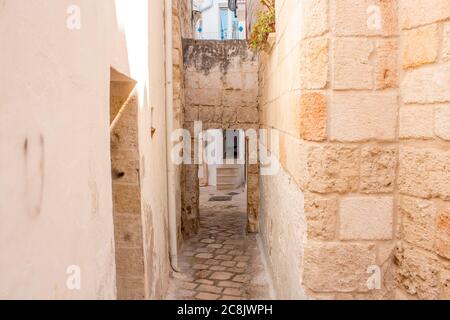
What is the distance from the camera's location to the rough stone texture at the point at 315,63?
7.39ft

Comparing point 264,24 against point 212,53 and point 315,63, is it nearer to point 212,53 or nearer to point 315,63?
point 315,63

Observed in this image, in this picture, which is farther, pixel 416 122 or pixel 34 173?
pixel 416 122

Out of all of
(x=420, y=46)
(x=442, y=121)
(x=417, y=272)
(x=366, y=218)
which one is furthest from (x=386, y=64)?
(x=417, y=272)

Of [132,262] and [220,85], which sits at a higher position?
[220,85]

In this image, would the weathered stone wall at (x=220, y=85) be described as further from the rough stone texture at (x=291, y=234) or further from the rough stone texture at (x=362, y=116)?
the rough stone texture at (x=362, y=116)

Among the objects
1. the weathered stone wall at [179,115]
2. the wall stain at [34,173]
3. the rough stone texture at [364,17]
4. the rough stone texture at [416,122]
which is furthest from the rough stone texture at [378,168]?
the weathered stone wall at [179,115]

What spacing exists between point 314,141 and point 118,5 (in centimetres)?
173

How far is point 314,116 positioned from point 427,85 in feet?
2.02

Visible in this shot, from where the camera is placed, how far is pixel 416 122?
217 centimetres

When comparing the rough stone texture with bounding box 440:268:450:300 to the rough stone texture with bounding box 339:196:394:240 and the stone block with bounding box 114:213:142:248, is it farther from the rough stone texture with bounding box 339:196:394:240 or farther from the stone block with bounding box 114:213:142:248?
the stone block with bounding box 114:213:142:248

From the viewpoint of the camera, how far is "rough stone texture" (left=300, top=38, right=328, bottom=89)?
7.39ft
